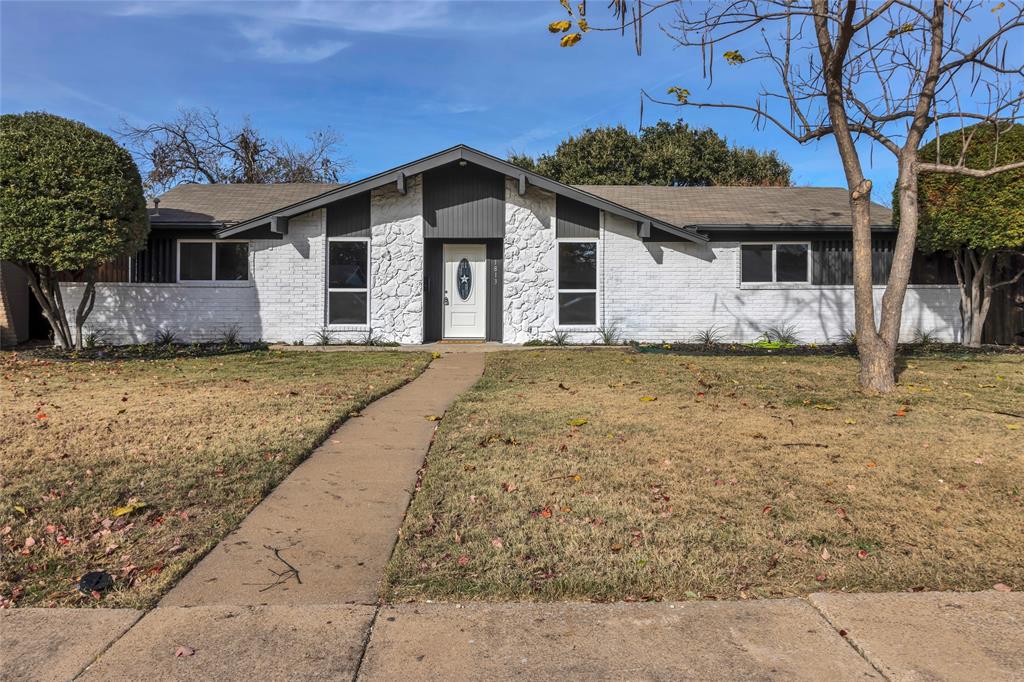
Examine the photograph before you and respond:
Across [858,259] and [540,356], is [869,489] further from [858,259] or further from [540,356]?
[540,356]

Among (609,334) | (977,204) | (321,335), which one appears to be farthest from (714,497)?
(321,335)

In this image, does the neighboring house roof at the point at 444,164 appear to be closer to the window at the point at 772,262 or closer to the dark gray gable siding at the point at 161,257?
the dark gray gable siding at the point at 161,257

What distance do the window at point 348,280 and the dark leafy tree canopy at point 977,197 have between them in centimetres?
1148

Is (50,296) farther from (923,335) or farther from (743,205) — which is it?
(923,335)

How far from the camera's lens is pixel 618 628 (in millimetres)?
2957

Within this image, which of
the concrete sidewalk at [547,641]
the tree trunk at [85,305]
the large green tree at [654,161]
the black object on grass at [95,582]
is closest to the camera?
the concrete sidewalk at [547,641]

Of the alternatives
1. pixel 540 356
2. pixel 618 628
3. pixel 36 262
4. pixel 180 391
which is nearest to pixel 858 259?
pixel 540 356

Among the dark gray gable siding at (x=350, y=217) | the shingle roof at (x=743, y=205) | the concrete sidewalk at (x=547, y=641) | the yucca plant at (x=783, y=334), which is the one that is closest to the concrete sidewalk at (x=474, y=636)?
the concrete sidewalk at (x=547, y=641)

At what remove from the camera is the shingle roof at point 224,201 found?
51.2 feet

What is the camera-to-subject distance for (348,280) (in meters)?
15.0

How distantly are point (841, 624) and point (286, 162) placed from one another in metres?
35.7

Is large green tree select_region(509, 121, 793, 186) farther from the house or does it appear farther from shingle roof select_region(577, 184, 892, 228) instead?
the house

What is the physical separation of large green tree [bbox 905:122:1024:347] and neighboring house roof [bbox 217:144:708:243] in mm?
4369

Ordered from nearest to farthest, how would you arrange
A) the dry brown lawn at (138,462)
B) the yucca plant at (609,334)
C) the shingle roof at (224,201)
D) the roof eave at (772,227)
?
the dry brown lawn at (138,462), the roof eave at (772,227), the yucca plant at (609,334), the shingle roof at (224,201)
